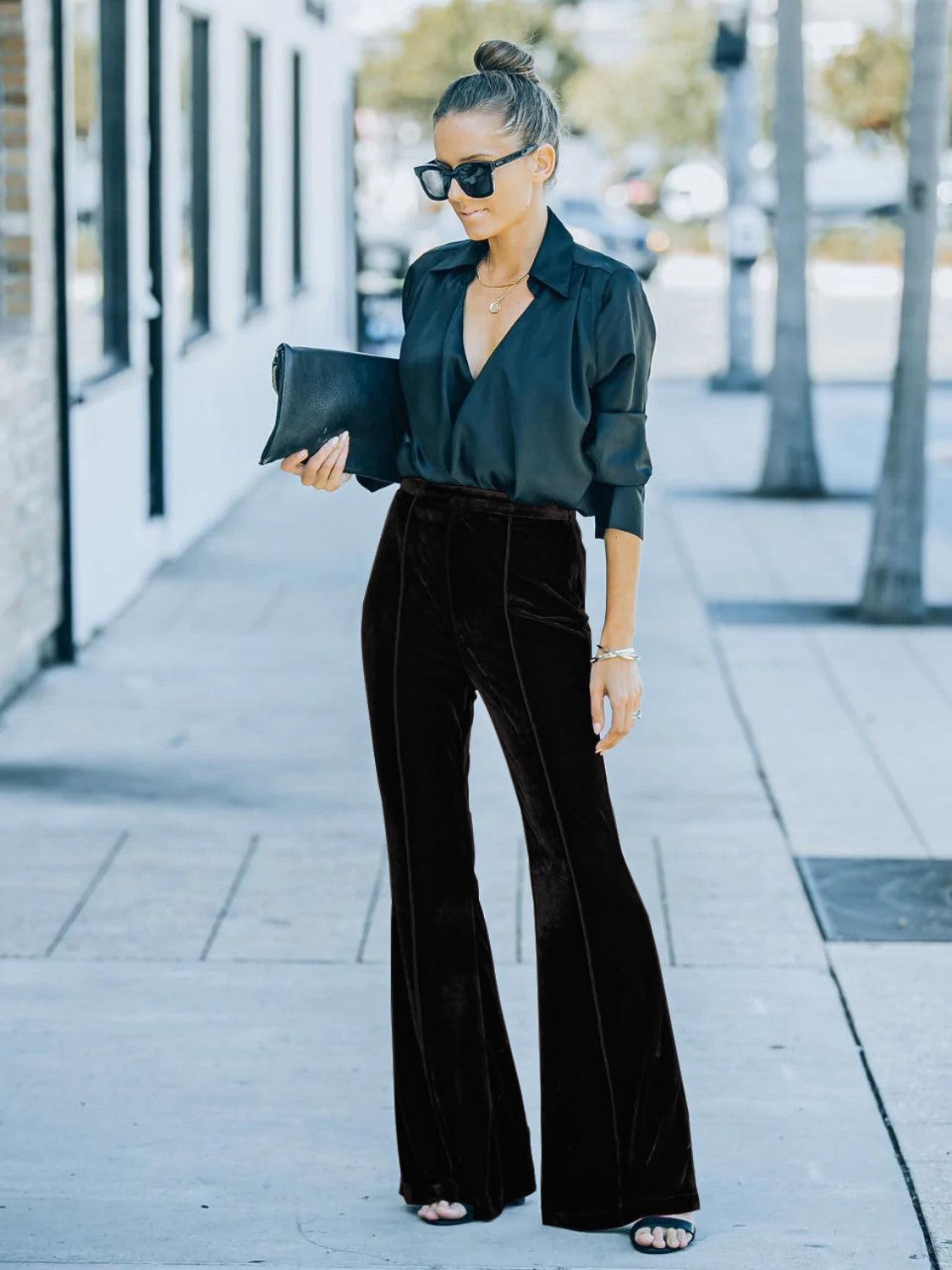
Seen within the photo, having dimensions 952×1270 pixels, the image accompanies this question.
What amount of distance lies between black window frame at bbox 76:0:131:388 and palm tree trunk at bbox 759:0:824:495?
4.47 m

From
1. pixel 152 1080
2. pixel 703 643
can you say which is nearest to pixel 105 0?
pixel 703 643

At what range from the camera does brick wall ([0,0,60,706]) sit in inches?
314

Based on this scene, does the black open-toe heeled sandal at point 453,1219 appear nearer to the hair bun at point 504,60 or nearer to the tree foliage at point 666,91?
the hair bun at point 504,60

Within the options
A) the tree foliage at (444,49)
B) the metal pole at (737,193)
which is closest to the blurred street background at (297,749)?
the metal pole at (737,193)

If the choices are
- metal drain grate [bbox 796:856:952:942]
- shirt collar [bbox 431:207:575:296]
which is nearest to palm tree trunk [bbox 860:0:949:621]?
metal drain grate [bbox 796:856:952:942]

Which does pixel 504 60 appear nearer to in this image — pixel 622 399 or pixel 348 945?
pixel 622 399

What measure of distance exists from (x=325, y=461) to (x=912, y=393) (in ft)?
21.9

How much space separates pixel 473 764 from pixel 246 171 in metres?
9.08

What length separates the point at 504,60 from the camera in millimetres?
3498

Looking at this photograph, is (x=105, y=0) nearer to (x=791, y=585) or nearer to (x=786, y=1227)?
(x=791, y=585)

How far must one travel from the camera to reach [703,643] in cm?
928

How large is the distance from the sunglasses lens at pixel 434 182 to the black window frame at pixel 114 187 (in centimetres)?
707

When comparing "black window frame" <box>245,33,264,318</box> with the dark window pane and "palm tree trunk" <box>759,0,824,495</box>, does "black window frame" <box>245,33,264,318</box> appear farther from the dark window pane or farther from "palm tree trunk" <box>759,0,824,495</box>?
the dark window pane

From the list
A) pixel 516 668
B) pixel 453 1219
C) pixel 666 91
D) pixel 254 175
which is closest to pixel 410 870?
pixel 516 668
